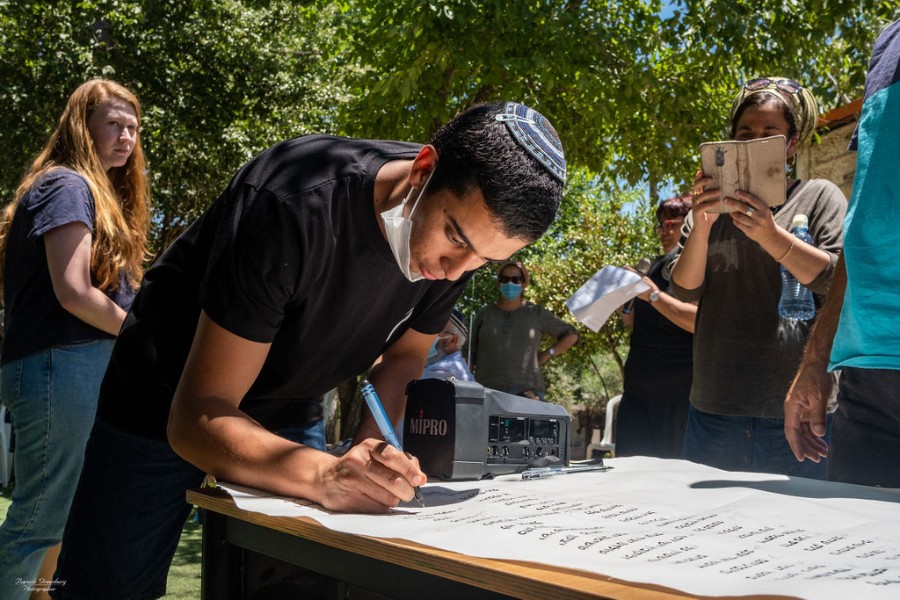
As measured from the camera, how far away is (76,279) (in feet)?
8.30

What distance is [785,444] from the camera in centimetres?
238

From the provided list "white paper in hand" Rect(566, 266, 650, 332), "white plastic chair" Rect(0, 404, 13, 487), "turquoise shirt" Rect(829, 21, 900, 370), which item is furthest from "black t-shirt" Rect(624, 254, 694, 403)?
"white plastic chair" Rect(0, 404, 13, 487)

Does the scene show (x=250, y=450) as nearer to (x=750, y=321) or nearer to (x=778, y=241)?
(x=778, y=241)

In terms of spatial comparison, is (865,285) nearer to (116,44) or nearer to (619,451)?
(619,451)

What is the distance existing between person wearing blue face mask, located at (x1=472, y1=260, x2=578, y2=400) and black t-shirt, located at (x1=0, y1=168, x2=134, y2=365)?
385 centimetres

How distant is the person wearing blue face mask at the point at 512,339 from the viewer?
6.21 meters

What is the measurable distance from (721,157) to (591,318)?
1.55 meters

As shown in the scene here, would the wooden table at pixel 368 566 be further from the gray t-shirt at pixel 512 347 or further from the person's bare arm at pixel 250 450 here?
the gray t-shirt at pixel 512 347

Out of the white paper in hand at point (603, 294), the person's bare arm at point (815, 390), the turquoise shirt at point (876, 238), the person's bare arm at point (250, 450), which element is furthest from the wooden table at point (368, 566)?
the white paper in hand at point (603, 294)

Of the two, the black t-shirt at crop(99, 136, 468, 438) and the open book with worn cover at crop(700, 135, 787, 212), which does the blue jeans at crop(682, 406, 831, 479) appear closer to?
the open book with worn cover at crop(700, 135, 787, 212)

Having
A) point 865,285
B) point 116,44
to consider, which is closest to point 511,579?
point 865,285

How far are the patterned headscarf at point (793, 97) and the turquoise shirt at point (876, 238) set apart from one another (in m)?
0.82

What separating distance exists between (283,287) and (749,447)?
1.58 m

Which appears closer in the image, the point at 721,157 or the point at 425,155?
the point at 425,155
